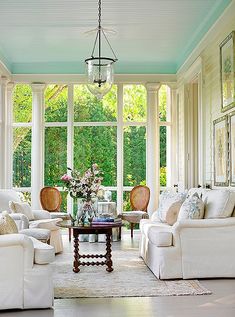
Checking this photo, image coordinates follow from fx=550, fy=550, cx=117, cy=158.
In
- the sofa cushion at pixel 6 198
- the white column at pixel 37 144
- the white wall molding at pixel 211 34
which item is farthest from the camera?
the white column at pixel 37 144

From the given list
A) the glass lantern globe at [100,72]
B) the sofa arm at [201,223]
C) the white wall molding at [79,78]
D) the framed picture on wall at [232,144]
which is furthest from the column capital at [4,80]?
the sofa arm at [201,223]

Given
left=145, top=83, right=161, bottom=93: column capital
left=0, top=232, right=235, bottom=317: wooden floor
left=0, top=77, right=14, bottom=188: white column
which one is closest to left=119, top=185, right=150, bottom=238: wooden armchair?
left=145, top=83, right=161, bottom=93: column capital

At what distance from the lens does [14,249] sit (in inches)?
178

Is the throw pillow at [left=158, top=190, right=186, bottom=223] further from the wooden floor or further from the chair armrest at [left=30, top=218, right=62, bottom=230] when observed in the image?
the wooden floor

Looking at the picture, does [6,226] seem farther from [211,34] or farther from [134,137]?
[134,137]

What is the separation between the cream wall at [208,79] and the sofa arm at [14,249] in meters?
3.35

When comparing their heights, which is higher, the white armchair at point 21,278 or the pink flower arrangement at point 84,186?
the pink flower arrangement at point 84,186

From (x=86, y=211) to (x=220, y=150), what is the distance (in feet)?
6.35

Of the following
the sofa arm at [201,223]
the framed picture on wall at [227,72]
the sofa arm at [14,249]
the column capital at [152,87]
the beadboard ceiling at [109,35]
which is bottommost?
the sofa arm at [14,249]

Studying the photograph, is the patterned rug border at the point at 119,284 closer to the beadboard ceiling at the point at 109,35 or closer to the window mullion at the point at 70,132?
the beadboard ceiling at the point at 109,35

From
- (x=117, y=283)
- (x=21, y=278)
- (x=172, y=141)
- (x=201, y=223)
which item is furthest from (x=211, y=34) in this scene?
(x=21, y=278)

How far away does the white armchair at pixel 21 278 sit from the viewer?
4.46m

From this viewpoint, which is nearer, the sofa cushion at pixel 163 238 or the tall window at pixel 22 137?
the sofa cushion at pixel 163 238

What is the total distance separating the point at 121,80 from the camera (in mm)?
10766
